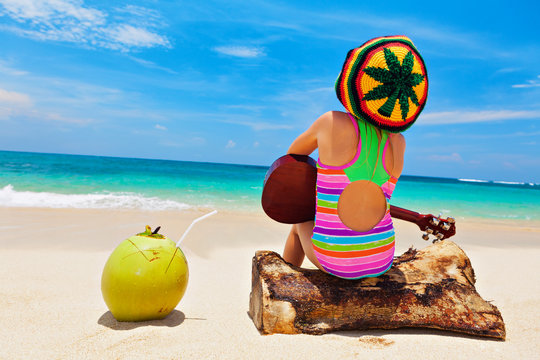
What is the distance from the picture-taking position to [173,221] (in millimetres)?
6426

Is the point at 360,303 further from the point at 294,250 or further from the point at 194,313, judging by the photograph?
the point at 194,313

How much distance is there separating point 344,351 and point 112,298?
1.25 m

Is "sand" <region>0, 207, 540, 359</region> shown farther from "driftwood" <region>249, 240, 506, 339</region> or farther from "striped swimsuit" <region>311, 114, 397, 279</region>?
"striped swimsuit" <region>311, 114, 397, 279</region>

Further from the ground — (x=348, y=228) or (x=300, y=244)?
(x=348, y=228)

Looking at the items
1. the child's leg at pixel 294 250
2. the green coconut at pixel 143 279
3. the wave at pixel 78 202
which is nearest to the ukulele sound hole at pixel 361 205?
the child's leg at pixel 294 250

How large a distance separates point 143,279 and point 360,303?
1.22 meters

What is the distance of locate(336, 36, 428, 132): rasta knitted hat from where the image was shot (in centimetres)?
209

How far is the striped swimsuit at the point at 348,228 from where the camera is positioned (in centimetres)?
213

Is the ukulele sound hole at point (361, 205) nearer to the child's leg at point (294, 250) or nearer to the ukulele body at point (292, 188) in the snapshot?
the ukulele body at point (292, 188)

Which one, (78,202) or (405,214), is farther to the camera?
(78,202)

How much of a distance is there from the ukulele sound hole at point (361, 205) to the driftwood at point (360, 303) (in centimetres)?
38

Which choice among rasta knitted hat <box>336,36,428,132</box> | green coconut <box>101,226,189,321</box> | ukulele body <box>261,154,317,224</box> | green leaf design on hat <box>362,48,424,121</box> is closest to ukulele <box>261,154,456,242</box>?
ukulele body <box>261,154,317,224</box>

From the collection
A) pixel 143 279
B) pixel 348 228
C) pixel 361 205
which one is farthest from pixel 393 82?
pixel 143 279

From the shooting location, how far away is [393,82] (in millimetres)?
2113
